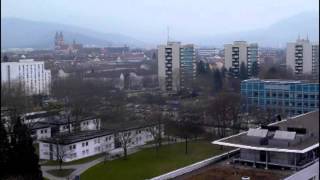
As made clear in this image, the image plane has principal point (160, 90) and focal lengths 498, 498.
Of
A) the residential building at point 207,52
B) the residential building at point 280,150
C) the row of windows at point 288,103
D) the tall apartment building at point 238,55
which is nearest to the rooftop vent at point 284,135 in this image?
the residential building at point 280,150

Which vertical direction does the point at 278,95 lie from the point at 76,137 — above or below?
above

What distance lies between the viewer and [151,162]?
546cm

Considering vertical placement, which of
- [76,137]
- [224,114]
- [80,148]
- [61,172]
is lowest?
[61,172]

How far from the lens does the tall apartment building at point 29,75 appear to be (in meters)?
11.1

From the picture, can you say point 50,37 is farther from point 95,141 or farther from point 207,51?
point 95,141

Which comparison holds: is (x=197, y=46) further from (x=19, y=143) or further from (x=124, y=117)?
(x=19, y=143)

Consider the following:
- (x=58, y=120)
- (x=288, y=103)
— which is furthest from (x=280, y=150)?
(x=288, y=103)

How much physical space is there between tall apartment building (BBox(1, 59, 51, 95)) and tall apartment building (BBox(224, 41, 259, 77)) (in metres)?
4.73

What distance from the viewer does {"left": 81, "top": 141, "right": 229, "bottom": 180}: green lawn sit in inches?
194

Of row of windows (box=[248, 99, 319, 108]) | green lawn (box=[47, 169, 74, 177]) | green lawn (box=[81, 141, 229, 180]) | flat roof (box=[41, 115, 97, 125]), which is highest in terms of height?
row of windows (box=[248, 99, 319, 108])

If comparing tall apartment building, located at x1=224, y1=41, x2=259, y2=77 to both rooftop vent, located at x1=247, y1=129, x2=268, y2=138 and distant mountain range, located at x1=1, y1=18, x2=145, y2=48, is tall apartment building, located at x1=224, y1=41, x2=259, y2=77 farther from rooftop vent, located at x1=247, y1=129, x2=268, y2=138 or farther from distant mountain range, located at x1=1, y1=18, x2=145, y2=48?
rooftop vent, located at x1=247, y1=129, x2=268, y2=138

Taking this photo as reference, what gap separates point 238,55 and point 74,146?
8.23 m

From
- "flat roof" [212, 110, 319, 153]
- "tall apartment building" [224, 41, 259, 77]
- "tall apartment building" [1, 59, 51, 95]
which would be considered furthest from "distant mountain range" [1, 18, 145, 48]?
"flat roof" [212, 110, 319, 153]

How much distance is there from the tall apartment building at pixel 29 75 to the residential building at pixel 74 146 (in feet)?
16.9
